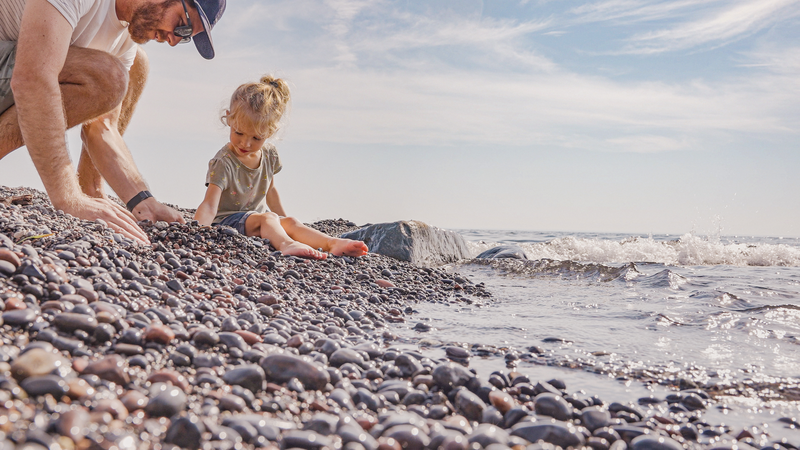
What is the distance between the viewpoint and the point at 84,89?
4.34 m

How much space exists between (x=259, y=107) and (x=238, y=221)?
133cm

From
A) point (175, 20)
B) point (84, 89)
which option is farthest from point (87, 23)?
point (175, 20)

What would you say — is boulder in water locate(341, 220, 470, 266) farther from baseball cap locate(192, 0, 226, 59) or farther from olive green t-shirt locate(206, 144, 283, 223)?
baseball cap locate(192, 0, 226, 59)

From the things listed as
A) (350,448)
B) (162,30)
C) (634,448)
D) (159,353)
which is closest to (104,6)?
(162,30)

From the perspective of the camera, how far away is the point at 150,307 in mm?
2410

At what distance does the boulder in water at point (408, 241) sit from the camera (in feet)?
24.8

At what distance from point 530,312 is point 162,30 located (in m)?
4.06

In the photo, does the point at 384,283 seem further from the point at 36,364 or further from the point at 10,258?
the point at 36,364

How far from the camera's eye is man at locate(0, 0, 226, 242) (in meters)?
3.39

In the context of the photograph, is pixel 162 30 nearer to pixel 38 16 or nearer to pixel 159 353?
pixel 38 16

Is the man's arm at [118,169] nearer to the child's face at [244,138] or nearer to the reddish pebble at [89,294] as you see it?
the child's face at [244,138]

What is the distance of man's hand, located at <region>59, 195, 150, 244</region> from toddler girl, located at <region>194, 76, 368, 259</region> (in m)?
1.43

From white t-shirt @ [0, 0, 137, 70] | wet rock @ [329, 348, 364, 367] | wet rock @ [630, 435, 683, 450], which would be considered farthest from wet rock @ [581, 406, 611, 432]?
white t-shirt @ [0, 0, 137, 70]

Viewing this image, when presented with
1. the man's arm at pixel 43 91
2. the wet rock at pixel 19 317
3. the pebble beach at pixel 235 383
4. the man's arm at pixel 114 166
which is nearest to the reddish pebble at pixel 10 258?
the pebble beach at pixel 235 383
